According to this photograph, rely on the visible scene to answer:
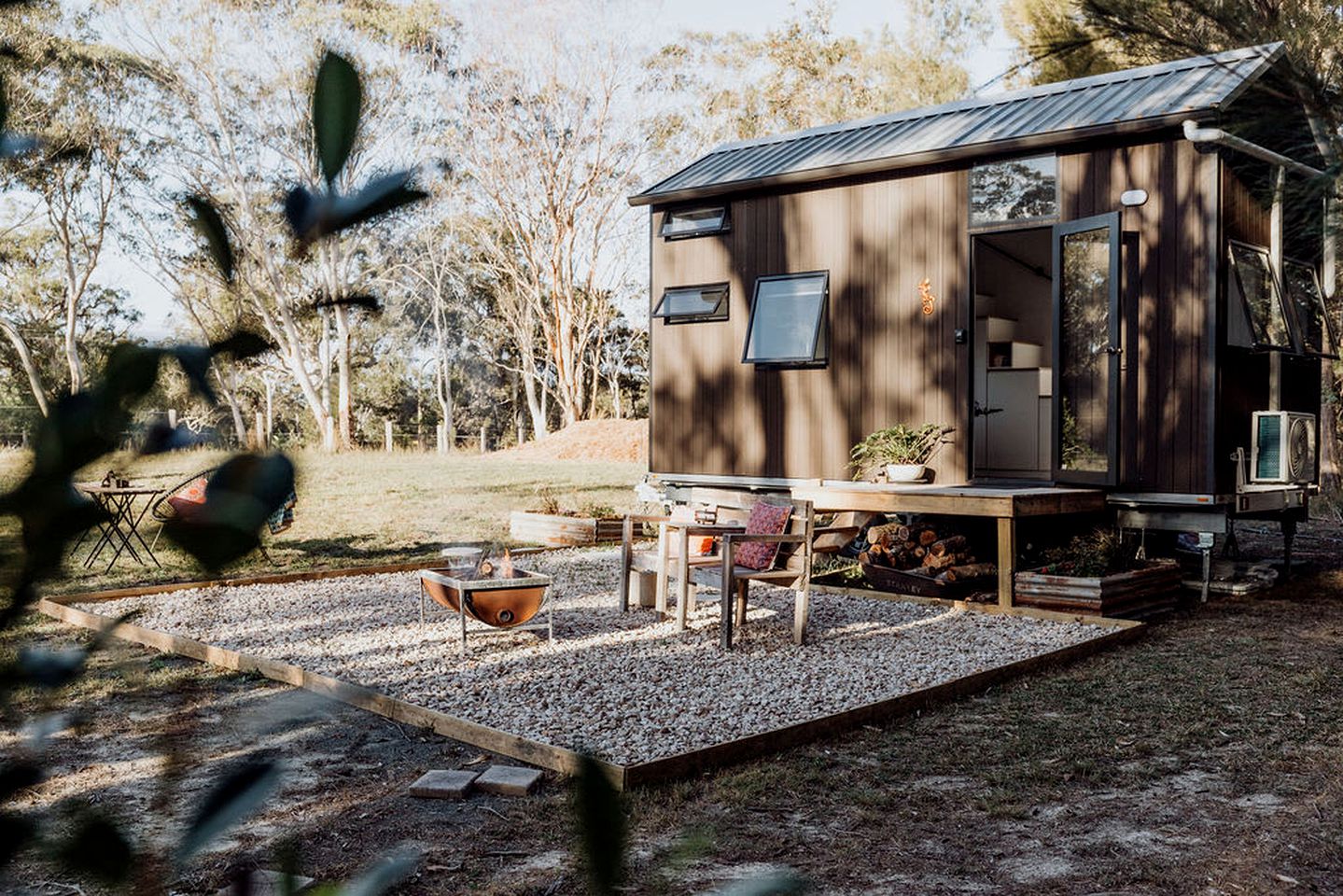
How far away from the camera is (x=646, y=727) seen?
4090 millimetres

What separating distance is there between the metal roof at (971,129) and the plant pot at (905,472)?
2122 millimetres

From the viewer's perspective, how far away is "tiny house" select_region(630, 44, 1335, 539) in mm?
6949

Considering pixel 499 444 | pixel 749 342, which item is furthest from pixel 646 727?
pixel 499 444

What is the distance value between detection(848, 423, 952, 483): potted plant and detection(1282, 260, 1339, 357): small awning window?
8.65 ft

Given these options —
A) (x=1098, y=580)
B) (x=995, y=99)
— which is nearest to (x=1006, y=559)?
(x=1098, y=580)

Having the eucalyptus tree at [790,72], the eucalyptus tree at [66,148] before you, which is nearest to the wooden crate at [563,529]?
the eucalyptus tree at [66,148]

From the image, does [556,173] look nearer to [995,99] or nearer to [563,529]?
[563,529]

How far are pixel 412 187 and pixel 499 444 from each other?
2757cm

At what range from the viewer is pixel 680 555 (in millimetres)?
5762

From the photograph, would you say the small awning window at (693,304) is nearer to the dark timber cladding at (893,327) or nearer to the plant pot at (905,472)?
the dark timber cladding at (893,327)

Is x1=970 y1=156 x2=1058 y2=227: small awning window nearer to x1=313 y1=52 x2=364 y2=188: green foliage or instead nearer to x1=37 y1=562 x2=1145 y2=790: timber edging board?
x1=37 y1=562 x2=1145 y2=790: timber edging board

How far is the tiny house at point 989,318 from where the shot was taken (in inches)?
274

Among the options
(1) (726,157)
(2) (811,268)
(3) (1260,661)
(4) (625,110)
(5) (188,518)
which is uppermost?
(4) (625,110)

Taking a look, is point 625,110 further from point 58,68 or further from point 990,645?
point 58,68
